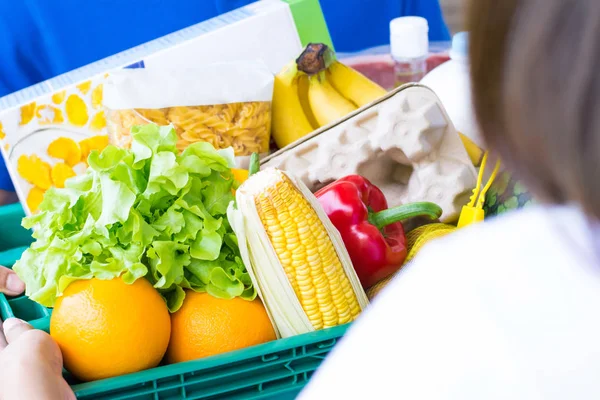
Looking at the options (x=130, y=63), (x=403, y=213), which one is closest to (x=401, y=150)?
(x=403, y=213)

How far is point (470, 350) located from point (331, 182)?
29.6 inches

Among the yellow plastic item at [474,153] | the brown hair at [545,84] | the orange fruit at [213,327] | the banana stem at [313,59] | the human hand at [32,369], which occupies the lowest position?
the yellow plastic item at [474,153]

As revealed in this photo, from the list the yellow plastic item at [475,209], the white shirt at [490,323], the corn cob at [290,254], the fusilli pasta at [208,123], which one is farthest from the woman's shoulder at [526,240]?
the fusilli pasta at [208,123]

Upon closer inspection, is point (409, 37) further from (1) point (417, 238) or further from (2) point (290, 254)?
(2) point (290, 254)

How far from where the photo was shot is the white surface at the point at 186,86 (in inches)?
40.5

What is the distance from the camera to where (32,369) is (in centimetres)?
71

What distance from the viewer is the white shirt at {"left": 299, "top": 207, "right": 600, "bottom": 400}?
285mm

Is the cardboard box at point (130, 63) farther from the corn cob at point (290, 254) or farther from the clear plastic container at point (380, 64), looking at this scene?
the corn cob at point (290, 254)

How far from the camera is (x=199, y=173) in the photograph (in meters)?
0.87

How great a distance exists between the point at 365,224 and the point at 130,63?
442 mm

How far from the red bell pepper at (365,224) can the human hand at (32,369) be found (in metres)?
0.38

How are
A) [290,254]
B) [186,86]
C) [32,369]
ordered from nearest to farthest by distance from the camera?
1. [32,369]
2. [290,254]
3. [186,86]

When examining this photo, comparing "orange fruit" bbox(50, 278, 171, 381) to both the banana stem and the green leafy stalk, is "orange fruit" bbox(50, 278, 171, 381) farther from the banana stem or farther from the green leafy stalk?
the banana stem

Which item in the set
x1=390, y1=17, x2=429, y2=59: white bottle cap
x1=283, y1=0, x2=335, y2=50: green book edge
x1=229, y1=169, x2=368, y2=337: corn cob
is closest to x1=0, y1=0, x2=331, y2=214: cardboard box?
x1=283, y1=0, x2=335, y2=50: green book edge
